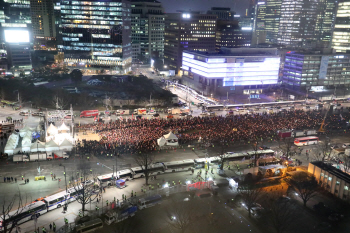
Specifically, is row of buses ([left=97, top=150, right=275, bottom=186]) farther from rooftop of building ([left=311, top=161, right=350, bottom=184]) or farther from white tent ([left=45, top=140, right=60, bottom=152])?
white tent ([left=45, top=140, right=60, bottom=152])

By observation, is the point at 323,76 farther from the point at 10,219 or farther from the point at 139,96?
the point at 10,219

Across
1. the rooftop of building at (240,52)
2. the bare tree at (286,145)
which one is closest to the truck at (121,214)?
the bare tree at (286,145)

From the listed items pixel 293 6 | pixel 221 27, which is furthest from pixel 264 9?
pixel 221 27

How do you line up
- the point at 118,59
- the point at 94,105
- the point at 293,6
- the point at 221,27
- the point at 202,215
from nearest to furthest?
the point at 202,215, the point at 94,105, the point at 118,59, the point at 221,27, the point at 293,6

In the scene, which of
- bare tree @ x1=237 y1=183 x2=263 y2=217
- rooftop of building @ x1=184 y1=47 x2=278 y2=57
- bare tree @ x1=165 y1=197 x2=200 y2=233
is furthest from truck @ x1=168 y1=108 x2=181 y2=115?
bare tree @ x1=165 y1=197 x2=200 y2=233

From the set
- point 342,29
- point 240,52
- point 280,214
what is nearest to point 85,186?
point 280,214

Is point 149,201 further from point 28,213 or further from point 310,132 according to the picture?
point 310,132
